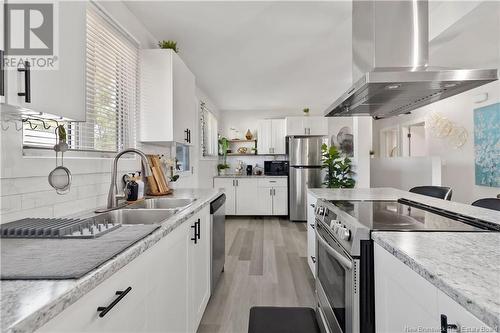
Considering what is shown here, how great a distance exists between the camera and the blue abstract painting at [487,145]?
3.93 meters

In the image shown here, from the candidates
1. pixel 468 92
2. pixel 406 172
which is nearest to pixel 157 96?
pixel 406 172

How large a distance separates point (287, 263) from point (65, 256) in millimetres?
2758

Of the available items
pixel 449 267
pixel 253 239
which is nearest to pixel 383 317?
pixel 449 267

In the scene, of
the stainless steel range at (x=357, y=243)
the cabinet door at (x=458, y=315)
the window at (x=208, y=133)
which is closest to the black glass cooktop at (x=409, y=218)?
the stainless steel range at (x=357, y=243)

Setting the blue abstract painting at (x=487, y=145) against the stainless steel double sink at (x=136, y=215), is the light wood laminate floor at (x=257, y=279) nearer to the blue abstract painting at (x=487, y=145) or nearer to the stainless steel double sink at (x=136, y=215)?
the stainless steel double sink at (x=136, y=215)

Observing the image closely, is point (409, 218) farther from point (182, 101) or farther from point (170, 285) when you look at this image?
point (182, 101)

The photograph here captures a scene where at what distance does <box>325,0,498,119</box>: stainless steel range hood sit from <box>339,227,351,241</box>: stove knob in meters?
0.88

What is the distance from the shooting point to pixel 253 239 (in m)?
4.30

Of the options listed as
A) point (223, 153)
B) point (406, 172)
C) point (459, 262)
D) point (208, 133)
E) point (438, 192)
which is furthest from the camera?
point (223, 153)

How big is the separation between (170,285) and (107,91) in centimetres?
154

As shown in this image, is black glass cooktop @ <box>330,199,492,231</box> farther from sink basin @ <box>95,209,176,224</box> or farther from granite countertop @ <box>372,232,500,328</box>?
sink basin @ <box>95,209,176,224</box>

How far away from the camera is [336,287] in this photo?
4.95ft

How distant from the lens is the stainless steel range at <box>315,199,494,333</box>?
1.15 meters

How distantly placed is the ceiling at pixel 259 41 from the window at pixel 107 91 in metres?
0.39
